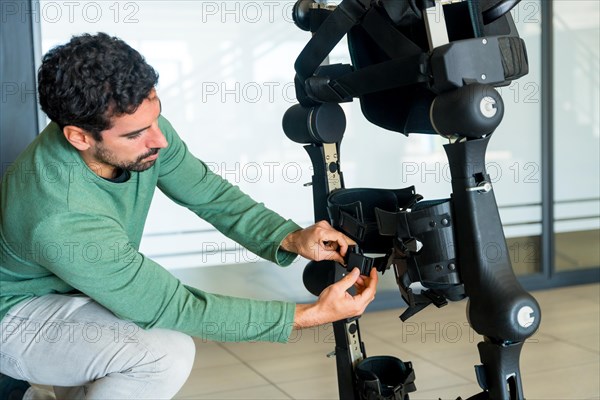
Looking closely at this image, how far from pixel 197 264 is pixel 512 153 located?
1643 millimetres

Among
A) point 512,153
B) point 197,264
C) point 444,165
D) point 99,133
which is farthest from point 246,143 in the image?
point 99,133

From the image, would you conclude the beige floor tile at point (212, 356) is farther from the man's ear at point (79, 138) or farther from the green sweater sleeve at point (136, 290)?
the man's ear at point (79, 138)

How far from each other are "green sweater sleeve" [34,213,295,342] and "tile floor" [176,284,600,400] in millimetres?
954

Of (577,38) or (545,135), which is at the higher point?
(577,38)

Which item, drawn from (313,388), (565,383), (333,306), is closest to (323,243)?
(333,306)

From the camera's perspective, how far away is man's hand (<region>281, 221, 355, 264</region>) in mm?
1964

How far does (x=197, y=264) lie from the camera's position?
3365mm

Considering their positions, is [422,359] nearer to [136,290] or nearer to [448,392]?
[448,392]

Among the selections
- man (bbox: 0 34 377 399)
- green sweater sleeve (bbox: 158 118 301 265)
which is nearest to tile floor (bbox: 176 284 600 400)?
green sweater sleeve (bbox: 158 118 301 265)

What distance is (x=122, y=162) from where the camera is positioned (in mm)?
1836

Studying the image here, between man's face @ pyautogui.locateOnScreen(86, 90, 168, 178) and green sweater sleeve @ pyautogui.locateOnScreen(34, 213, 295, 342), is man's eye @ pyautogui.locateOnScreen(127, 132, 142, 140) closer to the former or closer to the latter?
man's face @ pyautogui.locateOnScreen(86, 90, 168, 178)

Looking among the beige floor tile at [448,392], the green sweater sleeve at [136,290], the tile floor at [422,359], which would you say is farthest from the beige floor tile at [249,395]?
the green sweater sleeve at [136,290]

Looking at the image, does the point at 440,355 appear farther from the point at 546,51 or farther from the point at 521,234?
the point at 546,51

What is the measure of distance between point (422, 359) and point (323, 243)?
3.80 ft
